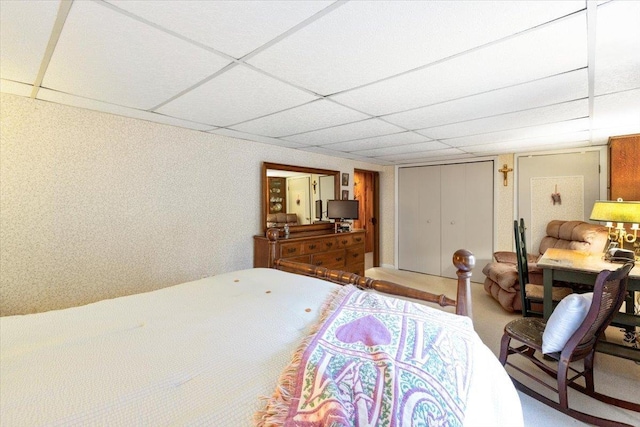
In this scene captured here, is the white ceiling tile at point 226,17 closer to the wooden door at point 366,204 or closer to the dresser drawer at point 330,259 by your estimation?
the dresser drawer at point 330,259

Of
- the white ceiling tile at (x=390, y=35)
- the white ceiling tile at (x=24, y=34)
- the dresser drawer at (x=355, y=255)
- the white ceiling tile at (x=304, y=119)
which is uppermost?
the white ceiling tile at (x=304, y=119)

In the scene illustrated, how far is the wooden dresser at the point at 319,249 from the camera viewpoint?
344cm

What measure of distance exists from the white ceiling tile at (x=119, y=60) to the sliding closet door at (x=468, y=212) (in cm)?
462

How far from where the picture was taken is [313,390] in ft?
2.46

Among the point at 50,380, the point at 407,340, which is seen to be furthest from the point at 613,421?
the point at 50,380

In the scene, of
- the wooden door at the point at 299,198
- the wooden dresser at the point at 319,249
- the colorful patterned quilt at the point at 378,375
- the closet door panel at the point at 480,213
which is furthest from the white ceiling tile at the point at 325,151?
the colorful patterned quilt at the point at 378,375

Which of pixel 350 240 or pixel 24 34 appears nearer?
pixel 24 34

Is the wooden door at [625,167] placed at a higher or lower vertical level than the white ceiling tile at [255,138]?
lower

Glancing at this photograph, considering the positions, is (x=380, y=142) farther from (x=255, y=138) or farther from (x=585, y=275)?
(x=585, y=275)

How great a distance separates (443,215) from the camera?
5.27 metres

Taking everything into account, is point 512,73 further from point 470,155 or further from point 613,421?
point 470,155

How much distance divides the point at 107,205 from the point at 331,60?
2.24m

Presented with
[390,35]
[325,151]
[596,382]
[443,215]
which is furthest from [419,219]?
[390,35]

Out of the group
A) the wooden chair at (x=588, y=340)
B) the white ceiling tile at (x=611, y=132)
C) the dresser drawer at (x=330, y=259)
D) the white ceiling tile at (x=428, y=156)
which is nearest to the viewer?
the wooden chair at (x=588, y=340)
